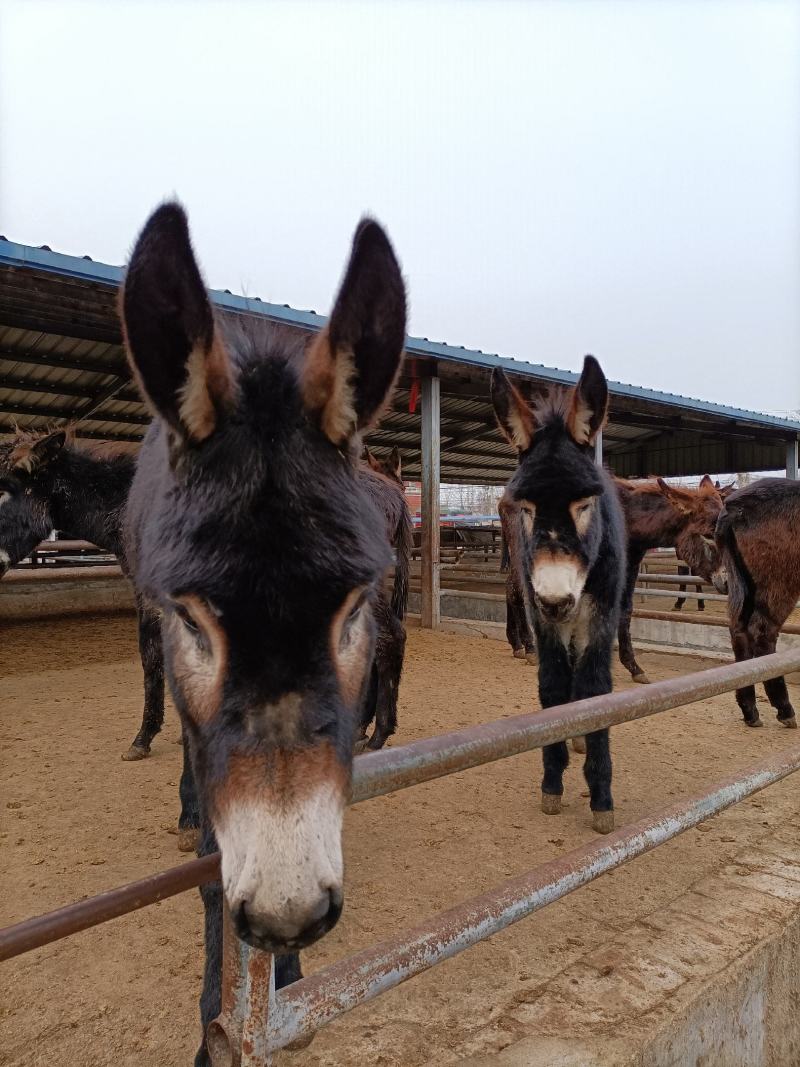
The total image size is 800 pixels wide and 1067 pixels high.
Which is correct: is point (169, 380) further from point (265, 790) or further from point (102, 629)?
point (102, 629)

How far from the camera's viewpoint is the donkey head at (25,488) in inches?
224

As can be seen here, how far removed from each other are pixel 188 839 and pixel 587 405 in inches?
129

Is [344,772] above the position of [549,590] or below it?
below

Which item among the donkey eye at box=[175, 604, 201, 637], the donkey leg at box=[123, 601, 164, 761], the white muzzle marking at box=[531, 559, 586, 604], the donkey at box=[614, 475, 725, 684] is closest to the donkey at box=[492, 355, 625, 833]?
the white muzzle marking at box=[531, 559, 586, 604]

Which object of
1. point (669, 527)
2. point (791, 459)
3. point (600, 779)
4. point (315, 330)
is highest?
point (791, 459)

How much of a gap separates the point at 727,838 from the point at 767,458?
Answer: 21098 millimetres

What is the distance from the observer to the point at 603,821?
11.9 feet

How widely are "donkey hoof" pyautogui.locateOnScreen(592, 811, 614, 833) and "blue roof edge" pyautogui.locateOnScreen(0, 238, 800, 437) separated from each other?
2.89m

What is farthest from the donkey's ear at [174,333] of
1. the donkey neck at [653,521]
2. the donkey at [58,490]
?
the donkey neck at [653,521]

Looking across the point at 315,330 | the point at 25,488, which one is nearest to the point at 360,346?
the point at 315,330

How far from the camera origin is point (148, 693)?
4930 millimetres

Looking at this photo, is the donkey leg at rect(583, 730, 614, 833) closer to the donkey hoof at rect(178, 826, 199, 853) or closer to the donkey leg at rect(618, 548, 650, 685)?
the donkey hoof at rect(178, 826, 199, 853)

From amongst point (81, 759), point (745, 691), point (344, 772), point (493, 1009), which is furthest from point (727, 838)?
point (81, 759)

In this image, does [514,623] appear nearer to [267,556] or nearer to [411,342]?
[411,342]
